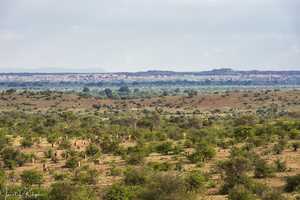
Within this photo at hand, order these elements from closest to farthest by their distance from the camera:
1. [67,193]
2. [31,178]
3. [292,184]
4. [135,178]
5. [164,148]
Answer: [67,193] < [292,184] < [135,178] < [31,178] < [164,148]

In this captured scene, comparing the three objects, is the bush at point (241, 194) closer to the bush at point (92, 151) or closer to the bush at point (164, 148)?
the bush at point (164, 148)

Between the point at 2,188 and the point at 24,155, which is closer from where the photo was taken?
the point at 2,188

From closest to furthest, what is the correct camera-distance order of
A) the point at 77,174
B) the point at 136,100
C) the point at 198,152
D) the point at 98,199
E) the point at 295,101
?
the point at 98,199 → the point at 77,174 → the point at 198,152 → the point at 295,101 → the point at 136,100

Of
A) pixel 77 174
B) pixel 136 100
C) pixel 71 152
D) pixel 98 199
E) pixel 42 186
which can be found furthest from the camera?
pixel 136 100

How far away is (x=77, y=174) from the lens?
115 ft

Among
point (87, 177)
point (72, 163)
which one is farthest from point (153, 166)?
point (72, 163)

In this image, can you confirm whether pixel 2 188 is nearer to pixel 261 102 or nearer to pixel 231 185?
pixel 231 185

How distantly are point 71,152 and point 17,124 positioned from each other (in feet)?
114

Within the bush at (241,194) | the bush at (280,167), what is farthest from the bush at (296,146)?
the bush at (241,194)

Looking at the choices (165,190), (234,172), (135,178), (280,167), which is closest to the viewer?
(165,190)

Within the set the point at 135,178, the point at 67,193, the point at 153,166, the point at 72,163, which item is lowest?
the point at 72,163

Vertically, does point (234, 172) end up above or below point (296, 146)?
above

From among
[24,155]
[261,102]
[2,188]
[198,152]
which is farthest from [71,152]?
[261,102]

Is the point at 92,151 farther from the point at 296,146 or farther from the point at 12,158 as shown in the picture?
the point at 296,146
